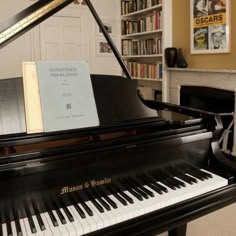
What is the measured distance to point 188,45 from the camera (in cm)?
444

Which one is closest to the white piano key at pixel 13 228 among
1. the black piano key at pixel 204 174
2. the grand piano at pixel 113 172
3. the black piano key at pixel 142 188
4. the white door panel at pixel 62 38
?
the grand piano at pixel 113 172

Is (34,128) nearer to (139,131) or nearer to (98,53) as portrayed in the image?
(139,131)

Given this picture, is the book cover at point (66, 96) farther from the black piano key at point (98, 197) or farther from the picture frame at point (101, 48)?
the picture frame at point (101, 48)

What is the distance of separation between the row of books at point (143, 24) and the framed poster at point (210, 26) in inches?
26.8

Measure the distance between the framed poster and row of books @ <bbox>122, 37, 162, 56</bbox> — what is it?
2.35ft

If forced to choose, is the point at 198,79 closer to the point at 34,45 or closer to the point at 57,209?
the point at 34,45

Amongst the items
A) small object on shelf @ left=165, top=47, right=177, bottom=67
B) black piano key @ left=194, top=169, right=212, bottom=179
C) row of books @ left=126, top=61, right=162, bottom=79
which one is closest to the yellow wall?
small object on shelf @ left=165, top=47, right=177, bottom=67

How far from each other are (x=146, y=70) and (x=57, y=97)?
387 centimetres

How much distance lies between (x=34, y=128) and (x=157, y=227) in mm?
714

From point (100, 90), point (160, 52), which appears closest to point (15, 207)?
point (100, 90)

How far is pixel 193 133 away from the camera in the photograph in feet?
5.33

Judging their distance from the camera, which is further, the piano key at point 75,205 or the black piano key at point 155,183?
the black piano key at point 155,183

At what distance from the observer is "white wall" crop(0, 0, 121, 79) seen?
480 centimetres

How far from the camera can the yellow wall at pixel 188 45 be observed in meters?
3.84
